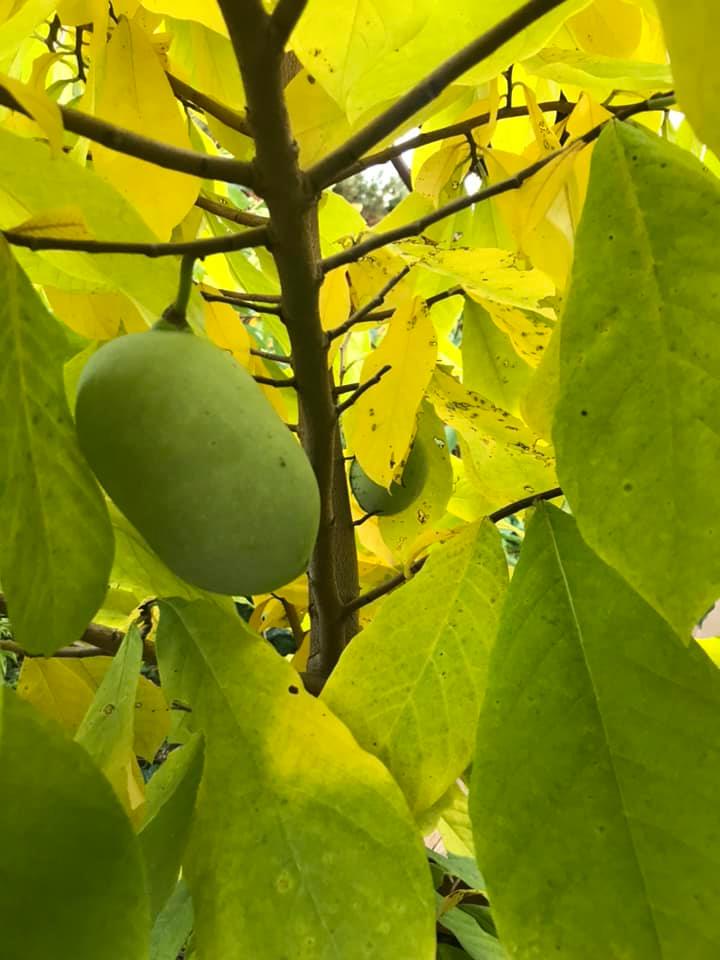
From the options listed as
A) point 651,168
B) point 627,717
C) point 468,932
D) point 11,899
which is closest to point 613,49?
point 651,168

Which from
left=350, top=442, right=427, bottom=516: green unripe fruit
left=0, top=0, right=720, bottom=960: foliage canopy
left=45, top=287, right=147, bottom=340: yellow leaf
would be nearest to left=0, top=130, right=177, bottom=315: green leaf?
left=0, top=0, right=720, bottom=960: foliage canopy

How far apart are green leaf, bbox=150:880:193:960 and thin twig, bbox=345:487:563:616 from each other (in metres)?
0.21

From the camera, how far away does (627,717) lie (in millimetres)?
310

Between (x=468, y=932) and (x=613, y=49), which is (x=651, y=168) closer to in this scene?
(x=613, y=49)

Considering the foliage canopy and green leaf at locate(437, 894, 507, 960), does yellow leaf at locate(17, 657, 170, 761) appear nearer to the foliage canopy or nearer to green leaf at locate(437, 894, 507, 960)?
the foliage canopy

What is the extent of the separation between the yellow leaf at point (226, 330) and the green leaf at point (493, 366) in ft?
0.57

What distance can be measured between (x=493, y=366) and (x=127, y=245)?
400mm

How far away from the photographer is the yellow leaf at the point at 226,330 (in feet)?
1.77

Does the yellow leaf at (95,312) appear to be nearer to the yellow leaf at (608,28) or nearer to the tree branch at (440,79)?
the tree branch at (440,79)

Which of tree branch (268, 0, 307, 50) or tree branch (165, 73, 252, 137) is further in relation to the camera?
tree branch (165, 73, 252, 137)

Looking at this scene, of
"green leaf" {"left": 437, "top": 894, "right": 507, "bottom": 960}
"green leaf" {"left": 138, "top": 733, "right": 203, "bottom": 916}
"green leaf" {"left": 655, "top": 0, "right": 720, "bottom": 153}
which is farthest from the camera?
"green leaf" {"left": 437, "top": 894, "right": 507, "bottom": 960}

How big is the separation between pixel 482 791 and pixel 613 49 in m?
0.40

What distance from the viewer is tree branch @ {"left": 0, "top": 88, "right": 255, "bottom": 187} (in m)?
0.27

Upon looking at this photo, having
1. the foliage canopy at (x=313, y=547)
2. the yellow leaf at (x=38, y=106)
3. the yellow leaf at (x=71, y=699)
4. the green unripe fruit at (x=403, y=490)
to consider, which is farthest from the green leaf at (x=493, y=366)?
the yellow leaf at (x=38, y=106)
